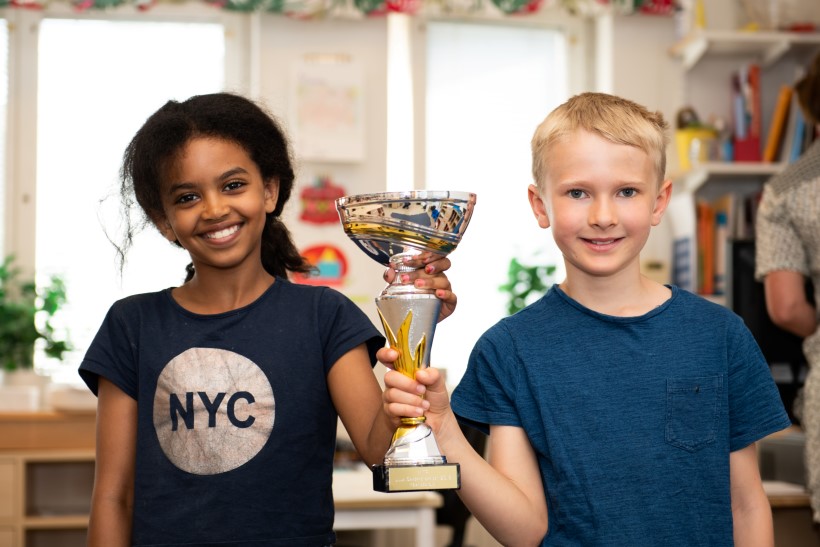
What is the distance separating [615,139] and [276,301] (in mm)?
544

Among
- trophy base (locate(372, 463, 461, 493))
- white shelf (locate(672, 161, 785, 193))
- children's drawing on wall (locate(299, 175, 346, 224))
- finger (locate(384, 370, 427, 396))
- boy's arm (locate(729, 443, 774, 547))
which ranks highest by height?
white shelf (locate(672, 161, 785, 193))

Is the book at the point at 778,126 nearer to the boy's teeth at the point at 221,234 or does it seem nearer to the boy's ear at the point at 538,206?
the boy's ear at the point at 538,206

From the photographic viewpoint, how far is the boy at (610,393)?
1.27m

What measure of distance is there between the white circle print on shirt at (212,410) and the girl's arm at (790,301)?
1679 millimetres

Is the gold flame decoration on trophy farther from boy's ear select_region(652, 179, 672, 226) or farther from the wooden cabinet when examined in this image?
the wooden cabinet

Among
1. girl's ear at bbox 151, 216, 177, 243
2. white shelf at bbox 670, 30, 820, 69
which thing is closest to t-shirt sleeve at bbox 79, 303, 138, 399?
girl's ear at bbox 151, 216, 177, 243

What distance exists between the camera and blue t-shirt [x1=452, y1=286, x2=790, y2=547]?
1.27 m

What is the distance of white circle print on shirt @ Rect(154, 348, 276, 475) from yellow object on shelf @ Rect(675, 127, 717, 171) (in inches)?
131

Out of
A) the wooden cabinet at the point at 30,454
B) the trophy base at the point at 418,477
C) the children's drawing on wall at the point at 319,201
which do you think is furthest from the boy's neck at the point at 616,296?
the children's drawing on wall at the point at 319,201

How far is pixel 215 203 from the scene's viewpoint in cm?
143

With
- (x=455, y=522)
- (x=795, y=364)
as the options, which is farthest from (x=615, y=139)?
(x=455, y=522)

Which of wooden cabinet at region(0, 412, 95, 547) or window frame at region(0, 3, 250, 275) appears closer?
wooden cabinet at region(0, 412, 95, 547)

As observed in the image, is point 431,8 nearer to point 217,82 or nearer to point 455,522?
point 217,82

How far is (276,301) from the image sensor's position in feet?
4.99
